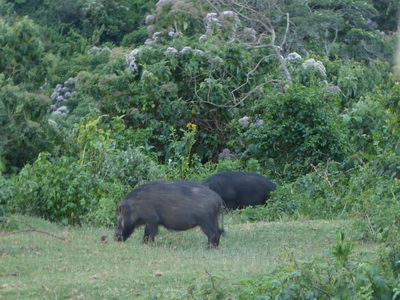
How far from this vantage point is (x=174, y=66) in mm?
18219

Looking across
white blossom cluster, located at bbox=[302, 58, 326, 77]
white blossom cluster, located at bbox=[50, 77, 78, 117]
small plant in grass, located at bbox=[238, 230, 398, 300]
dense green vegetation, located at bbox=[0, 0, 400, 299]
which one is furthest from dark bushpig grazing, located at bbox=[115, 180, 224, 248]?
white blossom cluster, located at bbox=[50, 77, 78, 117]

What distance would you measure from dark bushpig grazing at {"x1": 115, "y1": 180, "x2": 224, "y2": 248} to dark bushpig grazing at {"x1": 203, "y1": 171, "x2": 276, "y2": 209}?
3783 mm

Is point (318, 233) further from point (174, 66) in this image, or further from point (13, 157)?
point (174, 66)

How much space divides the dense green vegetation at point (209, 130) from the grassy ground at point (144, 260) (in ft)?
2.47

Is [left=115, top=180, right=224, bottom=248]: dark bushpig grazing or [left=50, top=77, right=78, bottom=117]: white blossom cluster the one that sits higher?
[left=115, top=180, right=224, bottom=248]: dark bushpig grazing

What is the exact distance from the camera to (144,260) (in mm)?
8516

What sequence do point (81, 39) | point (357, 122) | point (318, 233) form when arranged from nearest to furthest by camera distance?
point (318, 233)
point (357, 122)
point (81, 39)

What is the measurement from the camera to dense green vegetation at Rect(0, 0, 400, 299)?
35.7 ft

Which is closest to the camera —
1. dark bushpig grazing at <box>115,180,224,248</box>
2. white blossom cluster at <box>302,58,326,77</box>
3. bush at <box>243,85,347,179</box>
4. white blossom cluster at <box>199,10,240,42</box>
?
dark bushpig grazing at <box>115,180,224,248</box>

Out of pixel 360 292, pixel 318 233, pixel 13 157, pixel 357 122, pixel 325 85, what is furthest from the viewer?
pixel 325 85

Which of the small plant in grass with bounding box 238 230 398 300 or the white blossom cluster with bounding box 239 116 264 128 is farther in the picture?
the white blossom cluster with bounding box 239 116 264 128

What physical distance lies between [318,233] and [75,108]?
46.6ft

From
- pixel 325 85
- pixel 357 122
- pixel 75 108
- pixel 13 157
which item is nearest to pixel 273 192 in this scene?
pixel 357 122

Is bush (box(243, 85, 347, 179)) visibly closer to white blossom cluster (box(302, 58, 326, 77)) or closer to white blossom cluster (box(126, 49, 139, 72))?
white blossom cluster (box(302, 58, 326, 77))
